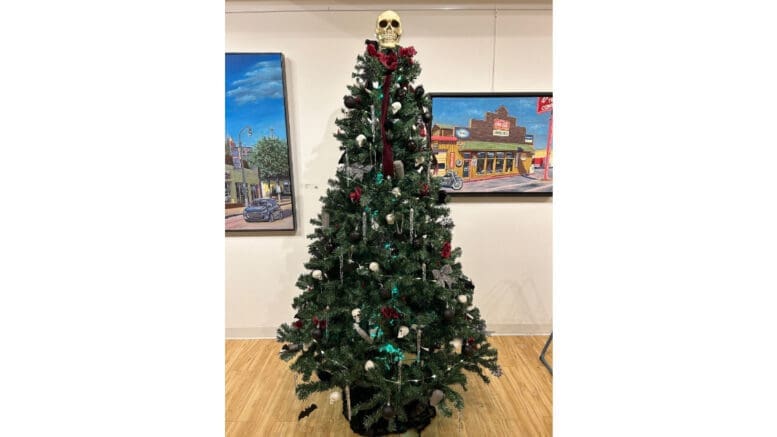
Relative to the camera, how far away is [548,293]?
2.96 m

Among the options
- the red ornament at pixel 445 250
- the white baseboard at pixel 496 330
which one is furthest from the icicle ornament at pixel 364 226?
the white baseboard at pixel 496 330

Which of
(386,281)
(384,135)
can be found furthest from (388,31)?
(386,281)

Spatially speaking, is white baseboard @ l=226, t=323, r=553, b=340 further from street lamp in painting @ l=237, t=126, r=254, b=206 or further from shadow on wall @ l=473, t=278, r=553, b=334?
street lamp in painting @ l=237, t=126, r=254, b=206

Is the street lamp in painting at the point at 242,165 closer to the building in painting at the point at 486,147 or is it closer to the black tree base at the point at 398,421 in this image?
the building in painting at the point at 486,147

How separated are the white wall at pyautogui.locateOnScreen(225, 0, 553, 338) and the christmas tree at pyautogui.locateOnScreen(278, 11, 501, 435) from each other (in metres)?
0.97

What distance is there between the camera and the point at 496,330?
2.99 m

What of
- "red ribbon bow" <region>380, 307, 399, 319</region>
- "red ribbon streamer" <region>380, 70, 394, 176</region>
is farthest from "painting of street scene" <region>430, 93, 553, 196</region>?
"red ribbon bow" <region>380, 307, 399, 319</region>

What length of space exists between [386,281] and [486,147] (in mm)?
1490

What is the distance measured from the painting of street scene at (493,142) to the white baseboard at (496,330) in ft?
2.94

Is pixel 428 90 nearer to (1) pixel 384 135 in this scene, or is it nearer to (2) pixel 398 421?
(1) pixel 384 135

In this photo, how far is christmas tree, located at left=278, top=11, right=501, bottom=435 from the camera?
1.71 m
